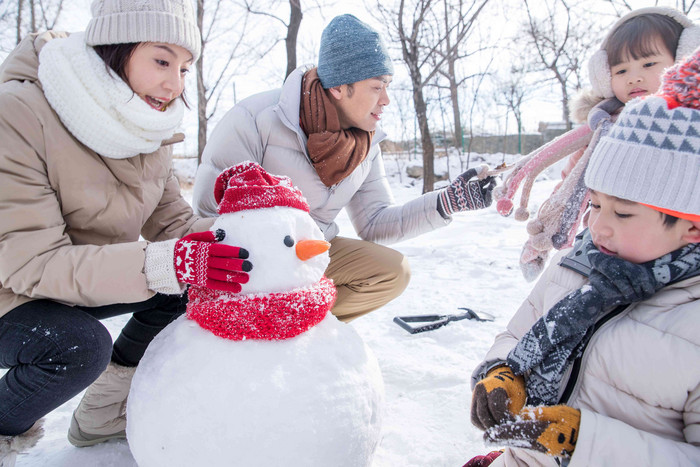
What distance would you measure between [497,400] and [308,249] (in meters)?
0.54

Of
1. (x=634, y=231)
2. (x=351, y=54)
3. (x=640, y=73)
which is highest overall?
(x=351, y=54)

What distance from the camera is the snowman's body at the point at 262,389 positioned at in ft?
2.94

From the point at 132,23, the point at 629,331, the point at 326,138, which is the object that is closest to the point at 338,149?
the point at 326,138

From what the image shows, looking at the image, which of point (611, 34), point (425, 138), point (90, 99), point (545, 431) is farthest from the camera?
point (425, 138)

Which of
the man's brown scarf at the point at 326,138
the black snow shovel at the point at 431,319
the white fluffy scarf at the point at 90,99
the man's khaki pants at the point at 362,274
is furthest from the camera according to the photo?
the black snow shovel at the point at 431,319

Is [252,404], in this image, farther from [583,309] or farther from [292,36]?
[292,36]

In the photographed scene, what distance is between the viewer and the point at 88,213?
1311 millimetres

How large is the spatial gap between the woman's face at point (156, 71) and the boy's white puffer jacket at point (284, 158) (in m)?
0.40

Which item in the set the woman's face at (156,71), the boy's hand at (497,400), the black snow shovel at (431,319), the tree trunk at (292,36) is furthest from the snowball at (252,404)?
the tree trunk at (292,36)

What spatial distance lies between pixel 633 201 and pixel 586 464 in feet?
1.80

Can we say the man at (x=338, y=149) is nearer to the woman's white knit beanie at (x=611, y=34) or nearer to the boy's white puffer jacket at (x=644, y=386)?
the woman's white knit beanie at (x=611, y=34)

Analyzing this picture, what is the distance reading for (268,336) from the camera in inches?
38.8

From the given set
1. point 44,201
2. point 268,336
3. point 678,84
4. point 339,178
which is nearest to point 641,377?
point 678,84

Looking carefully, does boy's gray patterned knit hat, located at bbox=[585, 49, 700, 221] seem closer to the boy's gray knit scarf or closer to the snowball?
the boy's gray knit scarf
